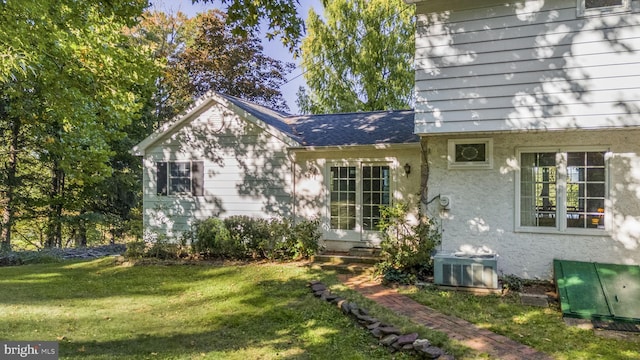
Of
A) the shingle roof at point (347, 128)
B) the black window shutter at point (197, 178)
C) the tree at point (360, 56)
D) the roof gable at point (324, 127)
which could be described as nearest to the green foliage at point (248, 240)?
the black window shutter at point (197, 178)

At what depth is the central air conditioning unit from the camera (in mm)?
5766

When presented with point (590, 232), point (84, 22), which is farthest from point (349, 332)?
point (84, 22)

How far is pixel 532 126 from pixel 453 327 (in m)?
→ 3.38

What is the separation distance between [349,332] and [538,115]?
4.34m

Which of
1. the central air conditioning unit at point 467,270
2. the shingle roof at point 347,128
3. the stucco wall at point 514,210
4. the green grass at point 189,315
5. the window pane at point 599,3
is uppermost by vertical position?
the window pane at point 599,3

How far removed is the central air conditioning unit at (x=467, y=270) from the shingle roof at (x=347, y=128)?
121 inches

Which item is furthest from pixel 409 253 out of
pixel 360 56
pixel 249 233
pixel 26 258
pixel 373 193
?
pixel 360 56

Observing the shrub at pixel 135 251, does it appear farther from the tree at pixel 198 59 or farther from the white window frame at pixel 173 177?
the tree at pixel 198 59

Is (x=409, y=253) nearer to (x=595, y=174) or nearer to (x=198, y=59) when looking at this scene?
(x=595, y=174)

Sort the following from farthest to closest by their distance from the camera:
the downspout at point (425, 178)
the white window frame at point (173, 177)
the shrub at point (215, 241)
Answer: the white window frame at point (173, 177), the shrub at point (215, 241), the downspout at point (425, 178)

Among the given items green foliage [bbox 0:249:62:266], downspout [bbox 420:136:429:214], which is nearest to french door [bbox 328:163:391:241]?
downspout [bbox 420:136:429:214]

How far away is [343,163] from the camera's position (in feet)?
28.9

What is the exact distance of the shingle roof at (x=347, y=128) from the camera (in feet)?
29.2

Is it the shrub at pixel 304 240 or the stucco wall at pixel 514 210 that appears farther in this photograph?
the shrub at pixel 304 240
